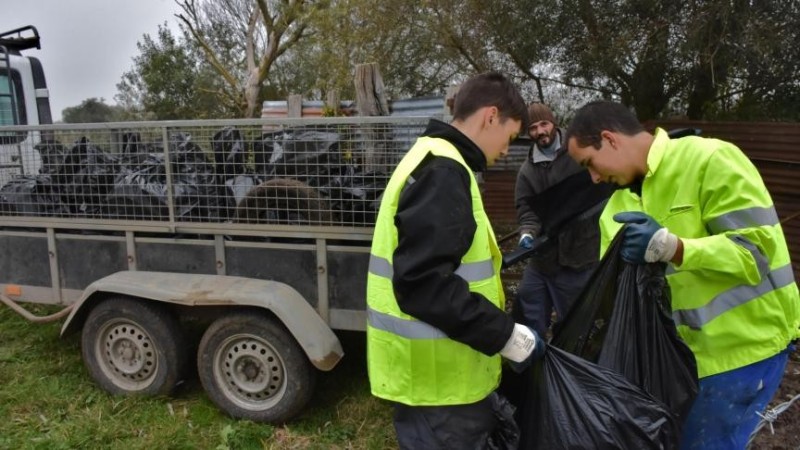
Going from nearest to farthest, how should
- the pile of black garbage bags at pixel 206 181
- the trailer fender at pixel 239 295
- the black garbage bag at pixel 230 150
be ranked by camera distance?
the trailer fender at pixel 239 295
the pile of black garbage bags at pixel 206 181
the black garbage bag at pixel 230 150

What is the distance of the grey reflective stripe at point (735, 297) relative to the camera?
1.87m

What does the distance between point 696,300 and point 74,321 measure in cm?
328

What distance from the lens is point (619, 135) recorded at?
1993 millimetres

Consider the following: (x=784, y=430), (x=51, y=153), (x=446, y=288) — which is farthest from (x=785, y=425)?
(x=51, y=153)

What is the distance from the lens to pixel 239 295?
2.97 meters

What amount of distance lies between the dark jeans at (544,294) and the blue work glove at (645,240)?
161cm

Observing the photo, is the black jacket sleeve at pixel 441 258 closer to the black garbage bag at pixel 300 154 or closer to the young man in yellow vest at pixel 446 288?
the young man in yellow vest at pixel 446 288

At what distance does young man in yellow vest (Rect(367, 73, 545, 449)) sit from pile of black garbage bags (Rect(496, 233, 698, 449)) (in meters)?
0.13

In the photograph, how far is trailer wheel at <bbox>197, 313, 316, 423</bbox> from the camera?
3035mm

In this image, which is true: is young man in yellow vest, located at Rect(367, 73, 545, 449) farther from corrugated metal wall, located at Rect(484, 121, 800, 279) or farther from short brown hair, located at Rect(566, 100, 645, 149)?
corrugated metal wall, located at Rect(484, 121, 800, 279)

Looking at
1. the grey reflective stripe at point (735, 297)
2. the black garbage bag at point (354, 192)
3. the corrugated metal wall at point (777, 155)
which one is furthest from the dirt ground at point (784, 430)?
the corrugated metal wall at point (777, 155)

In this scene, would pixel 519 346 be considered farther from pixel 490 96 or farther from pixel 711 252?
pixel 490 96

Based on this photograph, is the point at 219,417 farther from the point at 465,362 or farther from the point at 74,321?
the point at 465,362

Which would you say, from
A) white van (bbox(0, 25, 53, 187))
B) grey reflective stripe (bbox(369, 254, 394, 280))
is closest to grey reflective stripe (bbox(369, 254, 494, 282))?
grey reflective stripe (bbox(369, 254, 394, 280))
